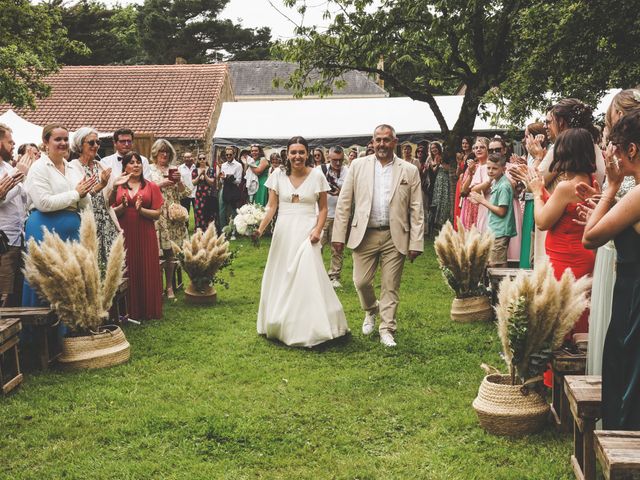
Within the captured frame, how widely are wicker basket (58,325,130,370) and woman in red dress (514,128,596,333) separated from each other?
13.4 ft

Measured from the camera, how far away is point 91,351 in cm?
663

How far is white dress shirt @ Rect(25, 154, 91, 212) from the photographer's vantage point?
6.88 m

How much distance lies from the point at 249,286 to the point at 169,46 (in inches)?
1899

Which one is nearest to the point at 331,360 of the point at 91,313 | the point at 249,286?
the point at 91,313

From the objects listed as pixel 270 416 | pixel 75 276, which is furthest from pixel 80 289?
pixel 270 416

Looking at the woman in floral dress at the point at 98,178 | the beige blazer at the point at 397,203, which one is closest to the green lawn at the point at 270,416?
the beige blazer at the point at 397,203

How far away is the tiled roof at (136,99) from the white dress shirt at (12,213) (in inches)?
988

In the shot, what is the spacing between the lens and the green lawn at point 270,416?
4.50 meters

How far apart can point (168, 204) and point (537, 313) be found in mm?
7249

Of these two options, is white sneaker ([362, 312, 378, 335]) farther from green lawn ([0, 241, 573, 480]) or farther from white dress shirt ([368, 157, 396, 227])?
white dress shirt ([368, 157, 396, 227])

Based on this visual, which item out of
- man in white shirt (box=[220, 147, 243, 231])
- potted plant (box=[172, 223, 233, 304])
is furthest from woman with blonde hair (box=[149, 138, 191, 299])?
man in white shirt (box=[220, 147, 243, 231])

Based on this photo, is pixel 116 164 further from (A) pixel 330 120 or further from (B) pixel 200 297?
(A) pixel 330 120

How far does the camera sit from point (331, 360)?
22.9 ft

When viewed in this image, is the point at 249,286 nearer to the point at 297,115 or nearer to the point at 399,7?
the point at 399,7
